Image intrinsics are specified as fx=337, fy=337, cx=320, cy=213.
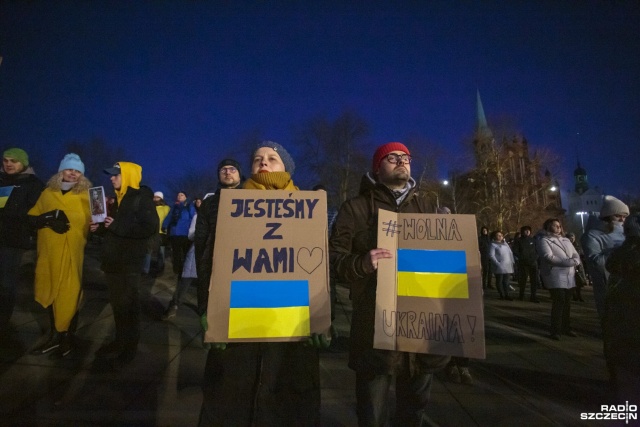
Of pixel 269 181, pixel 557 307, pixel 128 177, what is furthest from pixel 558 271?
pixel 128 177

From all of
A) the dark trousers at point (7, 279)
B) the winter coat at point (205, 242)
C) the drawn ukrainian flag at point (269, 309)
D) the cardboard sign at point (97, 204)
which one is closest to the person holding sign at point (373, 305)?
the drawn ukrainian flag at point (269, 309)

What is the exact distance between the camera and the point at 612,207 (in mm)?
4066

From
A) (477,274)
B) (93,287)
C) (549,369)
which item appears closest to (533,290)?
(549,369)

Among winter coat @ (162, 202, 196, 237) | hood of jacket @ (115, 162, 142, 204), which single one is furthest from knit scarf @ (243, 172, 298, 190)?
winter coat @ (162, 202, 196, 237)

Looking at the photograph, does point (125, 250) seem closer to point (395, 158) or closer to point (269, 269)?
point (269, 269)

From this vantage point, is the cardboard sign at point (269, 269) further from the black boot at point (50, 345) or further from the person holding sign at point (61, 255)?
the black boot at point (50, 345)

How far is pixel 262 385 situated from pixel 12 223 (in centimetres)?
354

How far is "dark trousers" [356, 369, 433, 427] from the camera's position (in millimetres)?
1949

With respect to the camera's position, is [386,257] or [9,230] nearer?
[386,257]

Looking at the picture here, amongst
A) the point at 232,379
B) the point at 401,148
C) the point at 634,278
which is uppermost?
the point at 401,148

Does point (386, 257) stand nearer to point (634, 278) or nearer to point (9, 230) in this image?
point (634, 278)

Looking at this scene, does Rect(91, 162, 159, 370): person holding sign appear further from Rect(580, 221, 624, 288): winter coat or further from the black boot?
Rect(580, 221, 624, 288): winter coat

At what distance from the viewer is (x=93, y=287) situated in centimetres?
687

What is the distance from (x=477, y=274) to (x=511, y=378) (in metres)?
2.56
